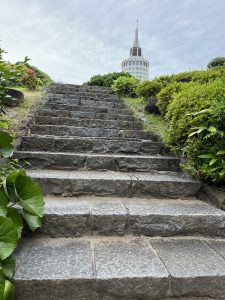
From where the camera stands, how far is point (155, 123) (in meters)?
4.79

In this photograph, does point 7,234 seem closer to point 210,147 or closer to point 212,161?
point 212,161

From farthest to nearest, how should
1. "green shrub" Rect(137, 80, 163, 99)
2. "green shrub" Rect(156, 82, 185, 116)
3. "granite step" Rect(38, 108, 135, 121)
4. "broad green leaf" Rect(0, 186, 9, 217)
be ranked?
"green shrub" Rect(137, 80, 163, 99)
"granite step" Rect(38, 108, 135, 121)
"green shrub" Rect(156, 82, 185, 116)
"broad green leaf" Rect(0, 186, 9, 217)

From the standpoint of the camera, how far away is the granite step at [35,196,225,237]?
6.59 ft

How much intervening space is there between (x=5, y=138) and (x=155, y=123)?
10.7 feet

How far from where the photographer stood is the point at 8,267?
1.44 meters

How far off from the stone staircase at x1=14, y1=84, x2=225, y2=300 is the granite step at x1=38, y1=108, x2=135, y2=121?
1457 mm

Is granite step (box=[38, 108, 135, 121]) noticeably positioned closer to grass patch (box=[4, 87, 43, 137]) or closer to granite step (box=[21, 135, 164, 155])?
grass patch (box=[4, 87, 43, 137])

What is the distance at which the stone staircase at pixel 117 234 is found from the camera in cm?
154

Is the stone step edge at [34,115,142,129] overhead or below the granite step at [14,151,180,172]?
overhead

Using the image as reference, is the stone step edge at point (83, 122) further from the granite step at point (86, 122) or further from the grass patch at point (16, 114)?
the grass patch at point (16, 114)

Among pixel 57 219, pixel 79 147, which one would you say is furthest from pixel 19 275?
pixel 79 147

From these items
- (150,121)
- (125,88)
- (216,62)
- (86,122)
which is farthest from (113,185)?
(216,62)

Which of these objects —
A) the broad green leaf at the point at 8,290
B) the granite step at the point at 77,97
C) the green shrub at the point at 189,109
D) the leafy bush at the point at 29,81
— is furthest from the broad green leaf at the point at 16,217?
the leafy bush at the point at 29,81

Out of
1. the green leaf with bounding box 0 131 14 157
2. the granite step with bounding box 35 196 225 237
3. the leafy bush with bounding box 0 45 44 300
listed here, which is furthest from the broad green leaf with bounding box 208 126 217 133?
the green leaf with bounding box 0 131 14 157
